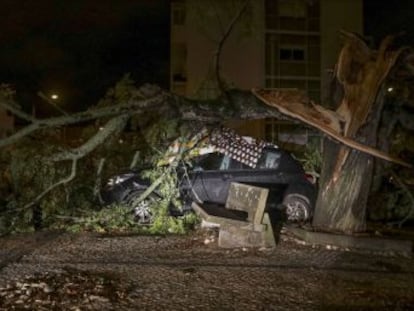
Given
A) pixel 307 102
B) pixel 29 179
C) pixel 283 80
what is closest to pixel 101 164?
pixel 29 179

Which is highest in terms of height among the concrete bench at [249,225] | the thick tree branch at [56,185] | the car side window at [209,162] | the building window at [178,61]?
the building window at [178,61]

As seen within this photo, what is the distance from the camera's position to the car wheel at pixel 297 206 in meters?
12.5

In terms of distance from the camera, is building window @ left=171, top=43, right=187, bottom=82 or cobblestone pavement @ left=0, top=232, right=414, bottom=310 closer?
cobblestone pavement @ left=0, top=232, right=414, bottom=310

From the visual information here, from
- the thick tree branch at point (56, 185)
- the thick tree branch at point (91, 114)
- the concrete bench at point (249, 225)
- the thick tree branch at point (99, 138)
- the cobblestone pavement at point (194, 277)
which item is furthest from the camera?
the thick tree branch at point (56, 185)

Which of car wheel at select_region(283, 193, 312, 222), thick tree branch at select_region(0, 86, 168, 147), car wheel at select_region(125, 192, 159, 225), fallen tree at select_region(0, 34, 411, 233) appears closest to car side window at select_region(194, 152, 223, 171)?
car wheel at select_region(125, 192, 159, 225)

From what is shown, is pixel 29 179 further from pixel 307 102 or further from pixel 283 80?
pixel 283 80

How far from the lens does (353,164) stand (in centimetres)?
980

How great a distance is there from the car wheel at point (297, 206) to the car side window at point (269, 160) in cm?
68

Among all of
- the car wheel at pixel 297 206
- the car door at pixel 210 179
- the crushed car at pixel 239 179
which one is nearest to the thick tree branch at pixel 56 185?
the crushed car at pixel 239 179

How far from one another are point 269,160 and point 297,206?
1049 millimetres

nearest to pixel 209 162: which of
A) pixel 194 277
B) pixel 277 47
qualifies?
pixel 194 277

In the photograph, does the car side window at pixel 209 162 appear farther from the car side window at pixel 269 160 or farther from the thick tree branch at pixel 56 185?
the thick tree branch at pixel 56 185

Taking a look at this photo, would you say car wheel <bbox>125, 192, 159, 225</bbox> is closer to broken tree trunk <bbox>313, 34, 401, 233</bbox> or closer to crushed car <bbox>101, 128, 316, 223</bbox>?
crushed car <bbox>101, 128, 316, 223</bbox>

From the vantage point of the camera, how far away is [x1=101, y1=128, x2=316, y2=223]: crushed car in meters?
12.4
